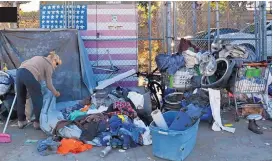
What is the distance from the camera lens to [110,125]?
6078 mm

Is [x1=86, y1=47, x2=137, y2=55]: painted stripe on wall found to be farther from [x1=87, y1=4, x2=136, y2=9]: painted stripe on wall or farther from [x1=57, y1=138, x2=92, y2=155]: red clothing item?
[x1=57, y1=138, x2=92, y2=155]: red clothing item

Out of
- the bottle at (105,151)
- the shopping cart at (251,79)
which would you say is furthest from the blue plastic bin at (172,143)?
the shopping cart at (251,79)

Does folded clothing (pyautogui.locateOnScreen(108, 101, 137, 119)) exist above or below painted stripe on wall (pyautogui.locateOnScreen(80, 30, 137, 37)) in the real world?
below

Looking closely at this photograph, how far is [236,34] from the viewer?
32.4ft

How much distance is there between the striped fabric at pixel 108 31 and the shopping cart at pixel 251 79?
2837 millimetres

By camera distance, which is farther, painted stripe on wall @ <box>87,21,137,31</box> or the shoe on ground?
painted stripe on wall @ <box>87,21,137,31</box>

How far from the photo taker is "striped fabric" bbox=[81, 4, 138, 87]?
28.9ft

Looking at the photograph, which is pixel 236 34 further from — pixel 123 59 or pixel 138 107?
pixel 138 107

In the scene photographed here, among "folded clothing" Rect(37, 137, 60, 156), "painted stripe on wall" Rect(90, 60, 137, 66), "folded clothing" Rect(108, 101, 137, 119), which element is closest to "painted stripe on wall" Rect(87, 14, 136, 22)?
"painted stripe on wall" Rect(90, 60, 137, 66)

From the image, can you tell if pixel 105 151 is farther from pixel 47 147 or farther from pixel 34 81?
pixel 34 81

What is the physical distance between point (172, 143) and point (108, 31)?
446 cm

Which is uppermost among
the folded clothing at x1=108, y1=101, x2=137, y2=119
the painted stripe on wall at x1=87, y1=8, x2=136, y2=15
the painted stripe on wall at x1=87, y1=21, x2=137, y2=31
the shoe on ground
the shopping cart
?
the painted stripe on wall at x1=87, y1=8, x2=136, y2=15

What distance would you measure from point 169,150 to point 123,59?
4.12m

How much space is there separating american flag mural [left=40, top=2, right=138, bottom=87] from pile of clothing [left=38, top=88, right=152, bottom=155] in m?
1.93
